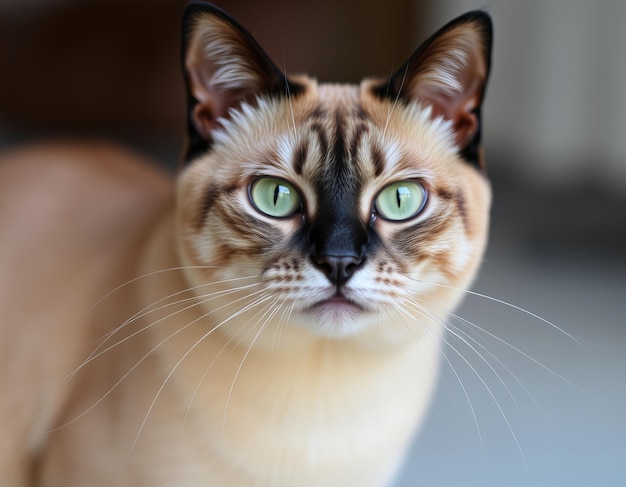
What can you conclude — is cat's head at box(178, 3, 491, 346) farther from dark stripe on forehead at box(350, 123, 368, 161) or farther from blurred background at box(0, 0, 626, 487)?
blurred background at box(0, 0, 626, 487)

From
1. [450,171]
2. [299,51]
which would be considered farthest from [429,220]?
[299,51]

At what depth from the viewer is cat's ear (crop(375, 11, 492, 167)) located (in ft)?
2.89

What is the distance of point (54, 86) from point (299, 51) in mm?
1209

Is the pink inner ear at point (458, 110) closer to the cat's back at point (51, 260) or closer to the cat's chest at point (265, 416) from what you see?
the cat's chest at point (265, 416)

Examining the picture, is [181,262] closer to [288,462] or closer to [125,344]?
[125,344]

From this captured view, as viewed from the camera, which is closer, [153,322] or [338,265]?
[338,265]

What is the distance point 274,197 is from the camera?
35.4 inches

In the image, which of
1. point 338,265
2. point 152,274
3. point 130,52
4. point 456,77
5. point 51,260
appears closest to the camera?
point 338,265

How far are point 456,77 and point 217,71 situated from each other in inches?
12.3

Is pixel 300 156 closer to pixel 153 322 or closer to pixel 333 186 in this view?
pixel 333 186

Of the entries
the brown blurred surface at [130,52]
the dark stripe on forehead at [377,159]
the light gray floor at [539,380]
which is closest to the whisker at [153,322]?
the dark stripe on forehead at [377,159]

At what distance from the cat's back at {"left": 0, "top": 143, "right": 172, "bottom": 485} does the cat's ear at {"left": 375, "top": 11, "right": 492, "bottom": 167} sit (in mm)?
504

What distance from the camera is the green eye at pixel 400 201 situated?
0.89 m

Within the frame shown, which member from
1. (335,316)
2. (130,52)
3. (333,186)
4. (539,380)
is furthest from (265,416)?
(130,52)
